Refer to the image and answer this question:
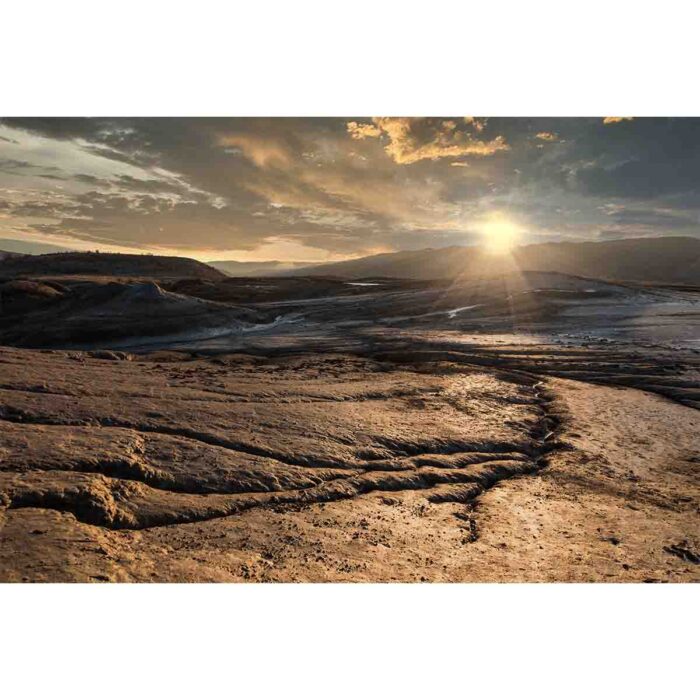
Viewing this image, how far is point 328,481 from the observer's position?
402 cm

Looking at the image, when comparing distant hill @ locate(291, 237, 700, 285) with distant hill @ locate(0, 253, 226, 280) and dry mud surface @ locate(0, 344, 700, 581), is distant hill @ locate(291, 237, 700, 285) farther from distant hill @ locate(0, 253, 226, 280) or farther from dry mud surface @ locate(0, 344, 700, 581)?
dry mud surface @ locate(0, 344, 700, 581)

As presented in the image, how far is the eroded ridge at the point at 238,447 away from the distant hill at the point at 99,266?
57.6ft

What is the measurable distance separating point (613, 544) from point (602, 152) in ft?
14.6

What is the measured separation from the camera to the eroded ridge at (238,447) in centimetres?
346

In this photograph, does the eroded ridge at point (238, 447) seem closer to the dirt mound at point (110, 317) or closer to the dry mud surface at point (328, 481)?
the dry mud surface at point (328, 481)

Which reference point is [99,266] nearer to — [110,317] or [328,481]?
[110,317]

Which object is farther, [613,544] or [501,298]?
[501,298]

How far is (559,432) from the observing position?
5.62m

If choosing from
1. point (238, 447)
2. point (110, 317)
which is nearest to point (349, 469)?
point (238, 447)

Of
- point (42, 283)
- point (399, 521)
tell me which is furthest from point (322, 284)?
point (399, 521)

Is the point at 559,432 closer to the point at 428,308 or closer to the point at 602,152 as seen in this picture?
the point at 602,152

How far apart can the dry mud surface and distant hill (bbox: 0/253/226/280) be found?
1753 cm

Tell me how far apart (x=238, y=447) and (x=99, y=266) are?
25.1m

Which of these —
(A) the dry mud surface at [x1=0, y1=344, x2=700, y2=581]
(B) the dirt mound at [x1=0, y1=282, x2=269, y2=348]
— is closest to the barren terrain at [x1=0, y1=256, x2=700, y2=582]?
(A) the dry mud surface at [x1=0, y1=344, x2=700, y2=581]
